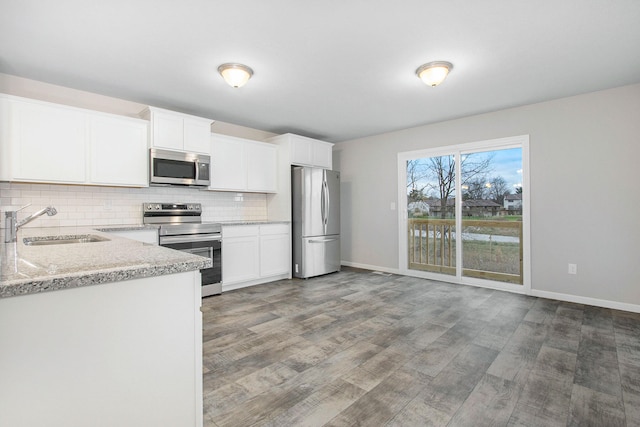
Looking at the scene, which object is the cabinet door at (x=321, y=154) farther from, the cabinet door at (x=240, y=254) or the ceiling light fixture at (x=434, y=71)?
the ceiling light fixture at (x=434, y=71)

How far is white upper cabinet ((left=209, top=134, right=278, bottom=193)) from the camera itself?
4359 millimetres

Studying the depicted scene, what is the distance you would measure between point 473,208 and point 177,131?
3985 millimetres

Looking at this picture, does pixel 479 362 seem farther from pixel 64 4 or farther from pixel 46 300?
pixel 64 4

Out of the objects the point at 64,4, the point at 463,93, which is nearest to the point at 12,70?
the point at 64,4

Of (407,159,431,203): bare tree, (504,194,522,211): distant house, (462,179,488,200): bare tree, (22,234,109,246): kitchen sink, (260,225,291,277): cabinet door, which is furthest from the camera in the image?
(407,159,431,203): bare tree

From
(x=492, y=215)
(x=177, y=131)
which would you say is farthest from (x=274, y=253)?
(x=492, y=215)

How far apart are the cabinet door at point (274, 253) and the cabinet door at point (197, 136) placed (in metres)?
1.32

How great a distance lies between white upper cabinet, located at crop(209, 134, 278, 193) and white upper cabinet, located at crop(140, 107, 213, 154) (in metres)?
0.20

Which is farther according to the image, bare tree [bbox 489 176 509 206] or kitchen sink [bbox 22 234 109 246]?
bare tree [bbox 489 176 509 206]

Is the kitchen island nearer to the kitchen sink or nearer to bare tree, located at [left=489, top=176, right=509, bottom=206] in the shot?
the kitchen sink

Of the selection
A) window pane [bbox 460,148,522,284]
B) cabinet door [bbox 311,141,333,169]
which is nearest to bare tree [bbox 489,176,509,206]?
window pane [bbox 460,148,522,284]

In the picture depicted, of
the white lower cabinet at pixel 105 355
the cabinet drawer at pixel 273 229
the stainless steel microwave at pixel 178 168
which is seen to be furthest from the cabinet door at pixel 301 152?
the white lower cabinet at pixel 105 355

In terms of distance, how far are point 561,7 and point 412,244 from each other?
3.61m

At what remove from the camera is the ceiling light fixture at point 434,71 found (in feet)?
9.35
